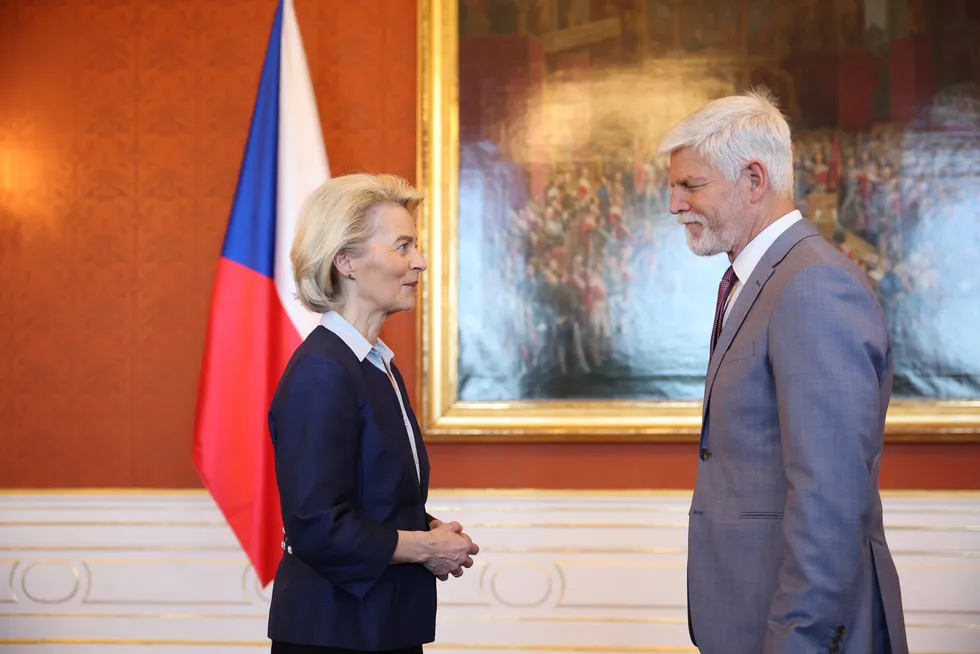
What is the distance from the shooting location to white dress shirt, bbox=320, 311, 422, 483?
6.99ft

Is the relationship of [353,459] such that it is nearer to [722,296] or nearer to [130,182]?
[722,296]

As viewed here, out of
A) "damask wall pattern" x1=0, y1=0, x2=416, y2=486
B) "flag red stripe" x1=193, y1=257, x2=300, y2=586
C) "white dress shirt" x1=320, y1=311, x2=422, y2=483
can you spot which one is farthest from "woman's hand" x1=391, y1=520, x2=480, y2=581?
"damask wall pattern" x1=0, y1=0, x2=416, y2=486

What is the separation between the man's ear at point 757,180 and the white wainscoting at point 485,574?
7.02 ft

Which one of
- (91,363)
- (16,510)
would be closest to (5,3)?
(91,363)

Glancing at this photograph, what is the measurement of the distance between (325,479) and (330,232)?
58 centimetres

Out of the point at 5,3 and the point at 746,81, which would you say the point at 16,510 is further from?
the point at 746,81

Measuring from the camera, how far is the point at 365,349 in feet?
7.00

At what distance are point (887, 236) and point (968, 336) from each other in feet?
1.66

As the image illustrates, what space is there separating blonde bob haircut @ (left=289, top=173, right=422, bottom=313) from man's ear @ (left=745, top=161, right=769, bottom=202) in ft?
2.78

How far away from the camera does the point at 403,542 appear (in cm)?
204

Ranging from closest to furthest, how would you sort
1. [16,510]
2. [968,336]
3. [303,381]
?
[303,381], [968,336], [16,510]

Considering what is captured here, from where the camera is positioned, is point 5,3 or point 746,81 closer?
point 746,81

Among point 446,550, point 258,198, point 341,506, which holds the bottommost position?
point 446,550

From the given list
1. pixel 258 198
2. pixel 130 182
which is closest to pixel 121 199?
pixel 130 182
